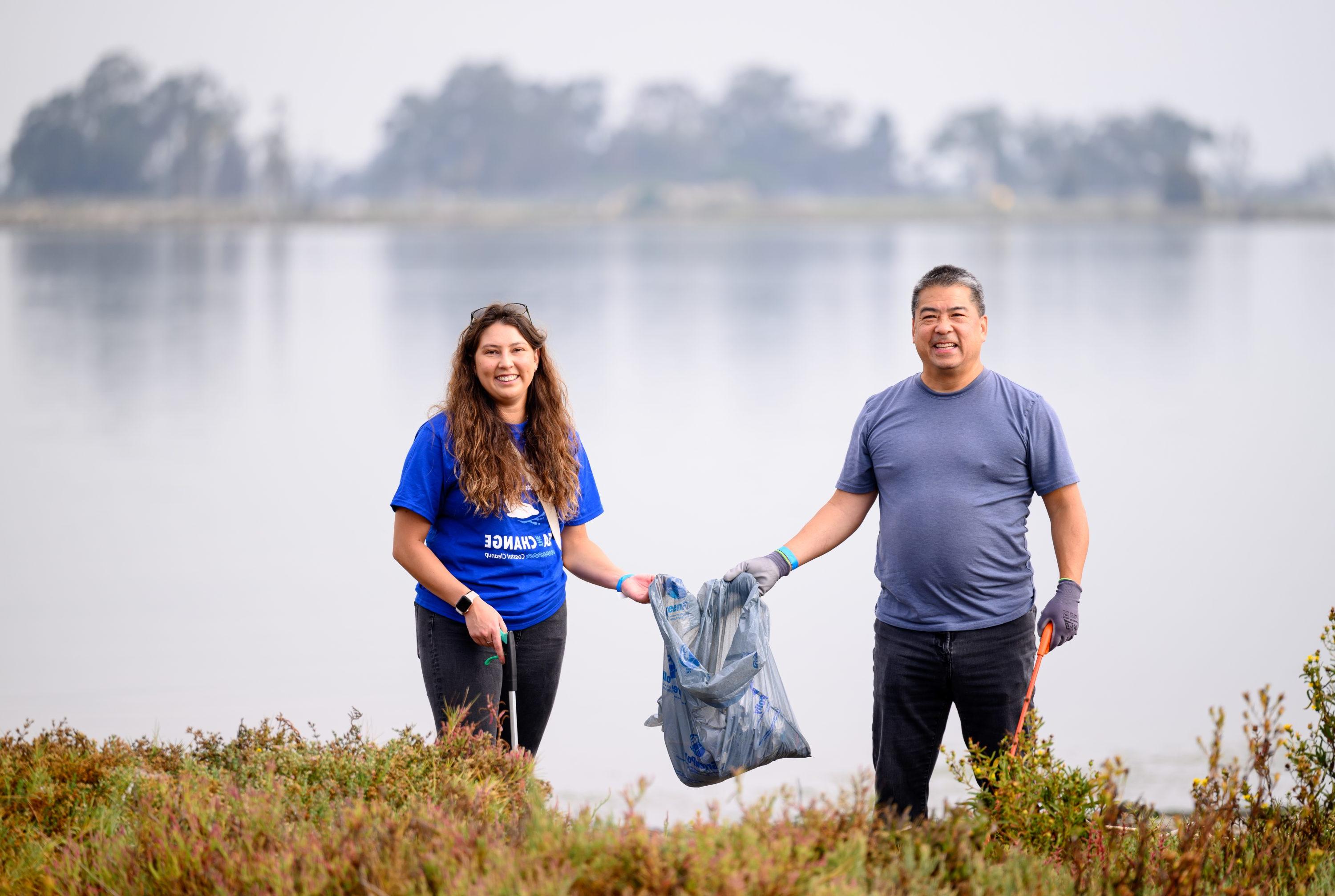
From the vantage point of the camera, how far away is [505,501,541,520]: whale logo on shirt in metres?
3.59

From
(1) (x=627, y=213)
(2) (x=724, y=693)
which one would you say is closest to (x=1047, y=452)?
(2) (x=724, y=693)

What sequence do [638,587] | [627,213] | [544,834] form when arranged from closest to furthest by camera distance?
1. [544,834]
2. [638,587]
3. [627,213]

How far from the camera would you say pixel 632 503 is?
9961mm

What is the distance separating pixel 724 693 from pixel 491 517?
74 cm

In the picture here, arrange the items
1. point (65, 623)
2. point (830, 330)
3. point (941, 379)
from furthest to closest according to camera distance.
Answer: point (830, 330)
point (65, 623)
point (941, 379)

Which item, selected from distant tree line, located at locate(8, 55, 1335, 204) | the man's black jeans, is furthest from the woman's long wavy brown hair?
distant tree line, located at locate(8, 55, 1335, 204)

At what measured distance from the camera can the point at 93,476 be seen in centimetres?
1107

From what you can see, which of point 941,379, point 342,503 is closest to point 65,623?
point 342,503

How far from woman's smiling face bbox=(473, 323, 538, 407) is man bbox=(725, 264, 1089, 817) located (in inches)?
36.6

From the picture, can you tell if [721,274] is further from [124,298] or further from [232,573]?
[232,573]

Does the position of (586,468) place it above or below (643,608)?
above

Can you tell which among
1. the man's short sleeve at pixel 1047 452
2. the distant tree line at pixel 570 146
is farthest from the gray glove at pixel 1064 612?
the distant tree line at pixel 570 146

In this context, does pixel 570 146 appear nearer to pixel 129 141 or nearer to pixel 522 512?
pixel 129 141

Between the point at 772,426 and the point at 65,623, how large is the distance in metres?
7.33
